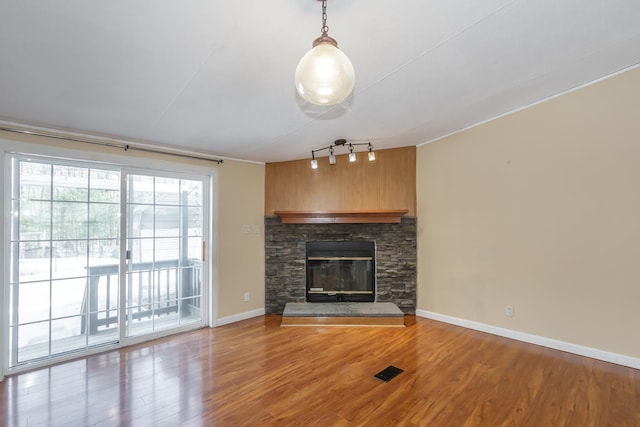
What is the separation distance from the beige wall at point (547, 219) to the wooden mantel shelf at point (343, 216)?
0.61m

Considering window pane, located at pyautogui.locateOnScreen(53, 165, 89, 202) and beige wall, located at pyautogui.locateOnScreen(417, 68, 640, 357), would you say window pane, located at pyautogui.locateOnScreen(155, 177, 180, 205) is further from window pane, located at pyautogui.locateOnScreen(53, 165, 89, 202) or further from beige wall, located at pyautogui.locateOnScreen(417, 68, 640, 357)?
beige wall, located at pyautogui.locateOnScreen(417, 68, 640, 357)

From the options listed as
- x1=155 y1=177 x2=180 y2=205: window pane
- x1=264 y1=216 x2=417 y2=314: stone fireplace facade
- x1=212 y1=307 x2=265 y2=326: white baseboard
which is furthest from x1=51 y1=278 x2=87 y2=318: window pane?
x1=264 y1=216 x2=417 y2=314: stone fireplace facade

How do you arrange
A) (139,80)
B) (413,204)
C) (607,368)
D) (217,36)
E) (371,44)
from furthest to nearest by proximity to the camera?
(413,204), (607,368), (139,80), (371,44), (217,36)

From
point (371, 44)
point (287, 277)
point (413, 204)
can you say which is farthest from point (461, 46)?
point (287, 277)

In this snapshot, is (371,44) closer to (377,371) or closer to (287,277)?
(377,371)

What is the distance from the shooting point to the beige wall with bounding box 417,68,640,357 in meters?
2.71

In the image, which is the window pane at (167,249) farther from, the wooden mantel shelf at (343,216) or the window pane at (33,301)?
the wooden mantel shelf at (343,216)

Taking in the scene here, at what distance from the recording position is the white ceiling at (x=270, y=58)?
4.81ft

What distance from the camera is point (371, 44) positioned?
70.2 inches

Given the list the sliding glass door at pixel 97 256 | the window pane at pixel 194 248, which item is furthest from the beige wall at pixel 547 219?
the sliding glass door at pixel 97 256

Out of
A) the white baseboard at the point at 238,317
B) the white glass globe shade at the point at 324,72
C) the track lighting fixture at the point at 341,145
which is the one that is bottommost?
the white baseboard at the point at 238,317

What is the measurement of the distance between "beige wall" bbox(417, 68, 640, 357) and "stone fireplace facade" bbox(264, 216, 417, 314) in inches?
12.4

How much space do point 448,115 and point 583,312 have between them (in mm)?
2451

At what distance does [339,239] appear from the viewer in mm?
4344
